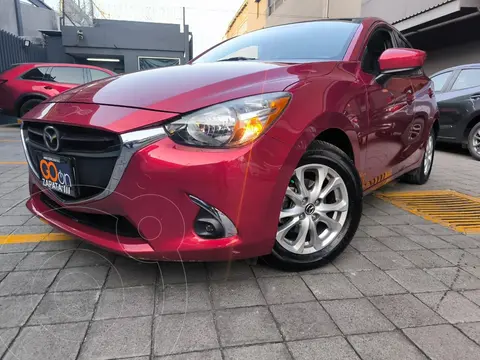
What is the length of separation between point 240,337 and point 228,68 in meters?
1.47

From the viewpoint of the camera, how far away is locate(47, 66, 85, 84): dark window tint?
8891mm

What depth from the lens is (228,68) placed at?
2219mm

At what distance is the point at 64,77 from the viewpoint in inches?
355

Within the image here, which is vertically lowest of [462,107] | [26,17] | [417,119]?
[462,107]

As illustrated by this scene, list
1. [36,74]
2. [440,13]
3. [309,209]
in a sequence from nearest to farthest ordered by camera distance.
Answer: [309,209], [36,74], [440,13]

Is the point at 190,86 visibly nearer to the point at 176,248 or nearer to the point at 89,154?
the point at 89,154

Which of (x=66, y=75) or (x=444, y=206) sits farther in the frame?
(x=66, y=75)

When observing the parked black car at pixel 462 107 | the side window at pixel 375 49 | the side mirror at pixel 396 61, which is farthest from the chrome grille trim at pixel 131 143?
the parked black car at pixel 462 107

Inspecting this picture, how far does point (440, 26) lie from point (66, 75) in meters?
10.5

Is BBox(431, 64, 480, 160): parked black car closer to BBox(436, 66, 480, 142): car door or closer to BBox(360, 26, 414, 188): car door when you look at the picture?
BBox(436, 66, 480, 142): car door

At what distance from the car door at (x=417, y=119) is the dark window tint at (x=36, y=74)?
8030 millimetres

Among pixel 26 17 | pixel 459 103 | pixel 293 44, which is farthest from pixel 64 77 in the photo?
pixel 26 17

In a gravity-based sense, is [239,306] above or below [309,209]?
below

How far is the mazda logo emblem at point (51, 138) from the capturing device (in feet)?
6.35
